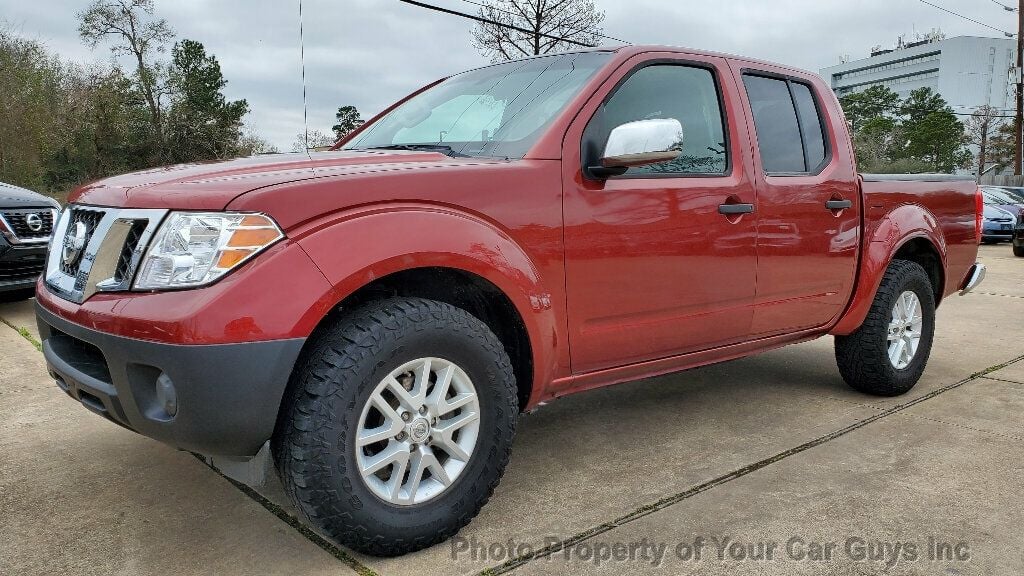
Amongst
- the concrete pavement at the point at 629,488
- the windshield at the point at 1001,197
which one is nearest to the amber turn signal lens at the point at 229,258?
the concrete pavement at the point at 629,488

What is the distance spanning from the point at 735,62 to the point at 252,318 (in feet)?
8.27

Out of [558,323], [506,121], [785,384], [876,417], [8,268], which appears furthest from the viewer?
[8,268]

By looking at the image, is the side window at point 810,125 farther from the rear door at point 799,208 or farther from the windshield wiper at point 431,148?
the windshield wiper at point 431,148

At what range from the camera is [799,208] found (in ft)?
11.1

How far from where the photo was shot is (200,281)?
1941mm

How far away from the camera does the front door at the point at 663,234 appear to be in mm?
2664

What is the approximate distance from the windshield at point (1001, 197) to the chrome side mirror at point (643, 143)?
19.7 meters

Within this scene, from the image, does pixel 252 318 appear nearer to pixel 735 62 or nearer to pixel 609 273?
pixel 609 273

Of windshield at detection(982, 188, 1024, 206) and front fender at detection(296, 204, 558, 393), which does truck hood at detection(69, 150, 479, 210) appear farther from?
windshield at detection(982, 188, 1024, 206)

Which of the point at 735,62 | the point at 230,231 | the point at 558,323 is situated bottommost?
the point at 558,323

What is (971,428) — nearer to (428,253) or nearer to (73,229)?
(428,253)

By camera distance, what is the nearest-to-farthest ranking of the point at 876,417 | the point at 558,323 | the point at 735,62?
the point at 558,323
the point at 735,62
the point at 876,417

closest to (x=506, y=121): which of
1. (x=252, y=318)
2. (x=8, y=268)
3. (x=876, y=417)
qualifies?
(x=252, y=318)

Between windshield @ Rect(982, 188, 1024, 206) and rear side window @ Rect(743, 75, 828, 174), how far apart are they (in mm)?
18159
